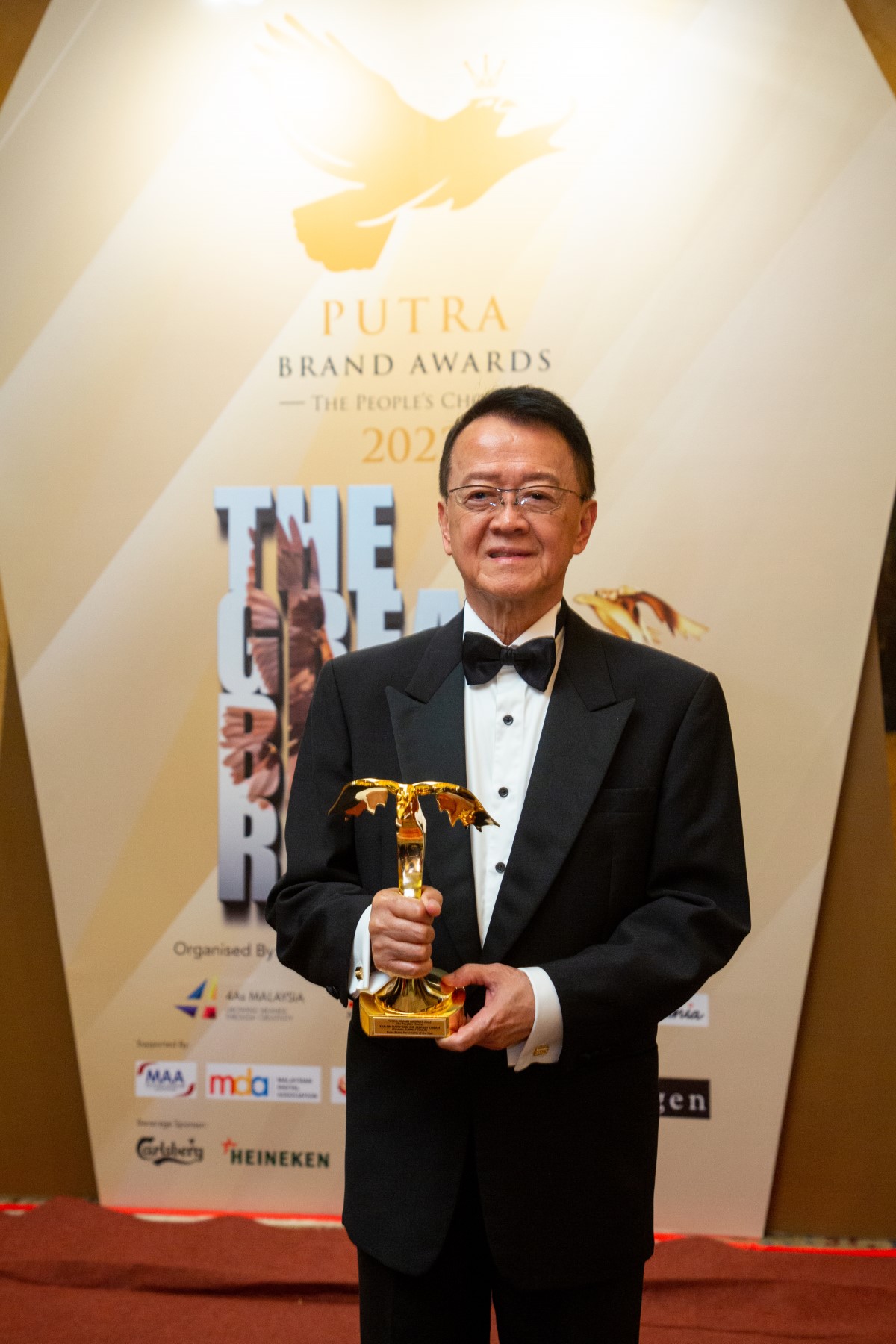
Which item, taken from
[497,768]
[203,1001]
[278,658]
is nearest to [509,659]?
[497,768]

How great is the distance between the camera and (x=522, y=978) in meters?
1.33

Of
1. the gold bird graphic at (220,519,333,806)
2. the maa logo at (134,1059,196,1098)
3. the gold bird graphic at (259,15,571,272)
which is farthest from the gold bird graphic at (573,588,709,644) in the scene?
the maa logo at (134,1059,196,1098)

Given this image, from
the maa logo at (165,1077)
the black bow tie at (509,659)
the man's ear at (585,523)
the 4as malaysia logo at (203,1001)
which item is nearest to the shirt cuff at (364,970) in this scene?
the black bow tie at (509,659)

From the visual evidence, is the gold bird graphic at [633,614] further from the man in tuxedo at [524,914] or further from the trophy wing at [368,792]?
the trophy wing at [368,792]

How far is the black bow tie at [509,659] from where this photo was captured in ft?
5.08

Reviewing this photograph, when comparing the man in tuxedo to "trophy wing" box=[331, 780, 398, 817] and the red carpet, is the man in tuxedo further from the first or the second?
the red carpet

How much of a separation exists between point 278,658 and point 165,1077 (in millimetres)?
1207

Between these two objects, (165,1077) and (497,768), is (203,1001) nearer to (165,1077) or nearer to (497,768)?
(165,1077)

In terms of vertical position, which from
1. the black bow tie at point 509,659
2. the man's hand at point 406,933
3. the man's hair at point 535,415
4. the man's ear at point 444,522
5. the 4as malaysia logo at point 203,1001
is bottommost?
the 4as malaysia logo at point 203,1001

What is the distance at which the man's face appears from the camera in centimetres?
151

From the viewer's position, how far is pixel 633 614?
9.18 feet

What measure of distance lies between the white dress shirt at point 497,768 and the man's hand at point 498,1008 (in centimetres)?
3

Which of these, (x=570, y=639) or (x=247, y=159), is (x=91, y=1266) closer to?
(x=570, y=639)

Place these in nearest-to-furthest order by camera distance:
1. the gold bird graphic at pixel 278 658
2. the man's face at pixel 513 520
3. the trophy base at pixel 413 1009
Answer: the trophy base at pixel 413 1009 < the man's face at pixel 513 520 < the gold bird graphic at pixel 278 658
